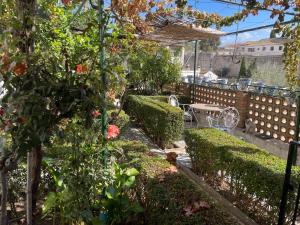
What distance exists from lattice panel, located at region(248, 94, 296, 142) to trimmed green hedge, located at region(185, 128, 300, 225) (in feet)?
9.23

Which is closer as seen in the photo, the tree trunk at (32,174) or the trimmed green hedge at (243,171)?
the tree trunk at (32,174)

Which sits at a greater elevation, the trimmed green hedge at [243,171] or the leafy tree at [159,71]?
the leafy tree at [159,71]

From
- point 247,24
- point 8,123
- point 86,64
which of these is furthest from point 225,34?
point 8,123

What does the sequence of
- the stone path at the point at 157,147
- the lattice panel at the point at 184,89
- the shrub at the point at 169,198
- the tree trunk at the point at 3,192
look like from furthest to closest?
the lattice panel at the point at 184,89 → the stone path at the point at 157,147 → the shrub at the point at 169,198 → the tree trunk at the point at 3,192

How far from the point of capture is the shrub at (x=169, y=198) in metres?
1.96

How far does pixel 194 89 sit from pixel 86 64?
8.35 metres

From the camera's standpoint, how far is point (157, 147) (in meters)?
5.78

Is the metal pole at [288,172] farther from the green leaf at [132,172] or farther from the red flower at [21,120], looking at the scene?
the red flower at [21,120]

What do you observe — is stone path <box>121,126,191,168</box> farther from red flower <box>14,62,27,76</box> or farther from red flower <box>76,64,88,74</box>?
red flower <box>14,62,27,76</box>

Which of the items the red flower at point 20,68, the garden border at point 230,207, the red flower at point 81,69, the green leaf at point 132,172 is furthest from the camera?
the green leaf at point 132,172

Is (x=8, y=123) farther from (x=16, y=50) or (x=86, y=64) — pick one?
(x=86, y=64)

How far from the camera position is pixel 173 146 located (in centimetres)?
580

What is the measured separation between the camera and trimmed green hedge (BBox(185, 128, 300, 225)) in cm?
263

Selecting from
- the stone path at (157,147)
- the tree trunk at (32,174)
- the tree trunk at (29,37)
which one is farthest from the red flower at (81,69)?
the stone path at (157,147)
